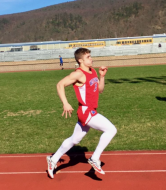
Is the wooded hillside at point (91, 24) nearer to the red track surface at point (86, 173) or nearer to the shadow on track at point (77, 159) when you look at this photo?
the shadow on track at point (77, 159)

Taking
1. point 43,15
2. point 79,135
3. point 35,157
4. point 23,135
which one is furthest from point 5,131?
point 43,15

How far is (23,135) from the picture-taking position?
8.51 m

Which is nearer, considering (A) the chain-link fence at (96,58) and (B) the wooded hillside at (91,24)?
(A) the chain-link fence at (96,58)

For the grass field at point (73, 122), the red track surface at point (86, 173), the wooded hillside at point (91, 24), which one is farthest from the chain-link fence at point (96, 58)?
the wooded hillside at point (91, 24)

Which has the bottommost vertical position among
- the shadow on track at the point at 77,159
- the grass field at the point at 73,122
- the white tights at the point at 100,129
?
the grass field at the point at 73,122

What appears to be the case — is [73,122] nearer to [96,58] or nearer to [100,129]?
[100,129]

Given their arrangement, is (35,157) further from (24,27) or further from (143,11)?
(24,27)

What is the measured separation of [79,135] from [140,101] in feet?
26.4

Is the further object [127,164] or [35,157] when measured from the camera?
[35,157]

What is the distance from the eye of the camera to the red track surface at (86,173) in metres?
5.03

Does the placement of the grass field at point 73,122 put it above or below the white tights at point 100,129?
below

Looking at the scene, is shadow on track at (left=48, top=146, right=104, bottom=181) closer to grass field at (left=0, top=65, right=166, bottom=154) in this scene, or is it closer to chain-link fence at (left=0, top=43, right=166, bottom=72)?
grass field at (left=0, top=65, right=166, bottom=154)

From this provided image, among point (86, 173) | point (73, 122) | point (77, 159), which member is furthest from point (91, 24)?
point (86, 173)

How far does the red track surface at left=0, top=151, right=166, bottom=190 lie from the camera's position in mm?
5027
